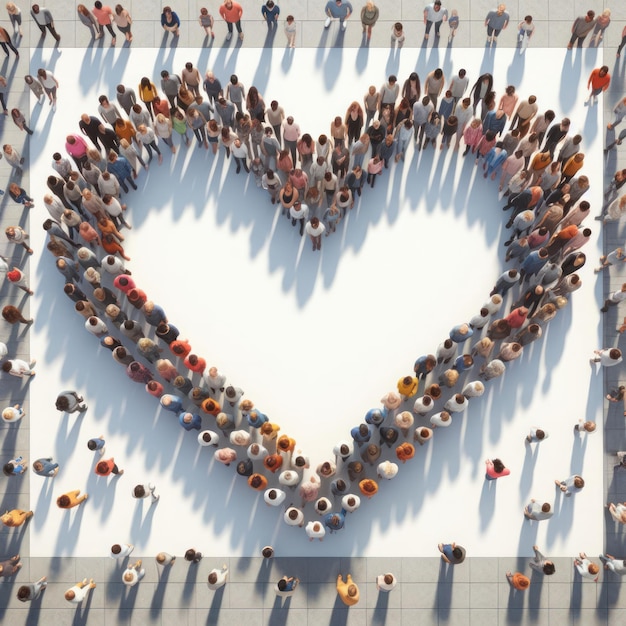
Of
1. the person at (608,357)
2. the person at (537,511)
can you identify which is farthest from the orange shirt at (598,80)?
the person at (537,511)

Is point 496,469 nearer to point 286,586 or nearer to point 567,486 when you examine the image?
point 567,486

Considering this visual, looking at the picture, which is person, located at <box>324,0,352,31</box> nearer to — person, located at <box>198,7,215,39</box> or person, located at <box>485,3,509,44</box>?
person, located at <box>198,7,215,39</box>

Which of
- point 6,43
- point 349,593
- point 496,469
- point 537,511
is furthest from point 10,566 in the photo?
point 6,43

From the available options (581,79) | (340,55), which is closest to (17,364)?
(340,55)

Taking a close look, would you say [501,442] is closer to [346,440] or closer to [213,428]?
[346,440]

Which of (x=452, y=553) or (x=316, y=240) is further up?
(x=316, y=240)

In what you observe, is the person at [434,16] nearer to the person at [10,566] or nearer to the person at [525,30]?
the person at [525,30]
